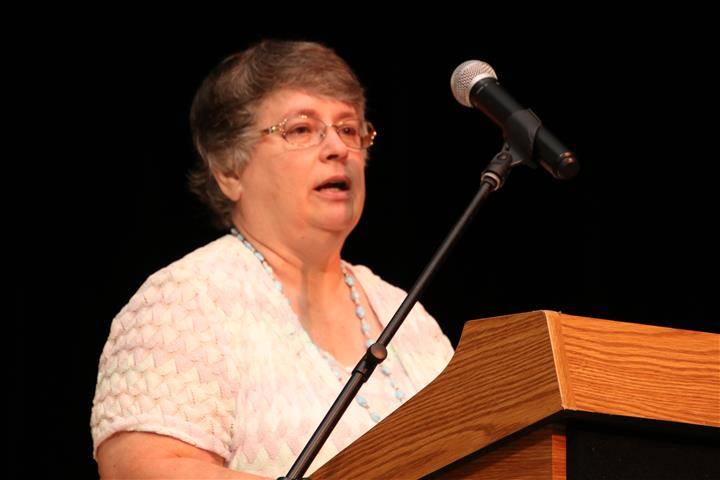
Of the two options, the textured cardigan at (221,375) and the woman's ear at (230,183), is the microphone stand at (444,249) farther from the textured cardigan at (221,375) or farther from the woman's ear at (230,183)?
the woman's ear at (230,183)

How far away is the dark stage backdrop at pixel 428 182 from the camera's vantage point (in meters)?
3.12

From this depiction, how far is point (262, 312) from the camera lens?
2.42m

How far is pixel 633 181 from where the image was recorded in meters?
3.67

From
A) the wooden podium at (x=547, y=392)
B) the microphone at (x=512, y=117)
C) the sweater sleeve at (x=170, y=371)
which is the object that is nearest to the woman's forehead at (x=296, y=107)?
the sweater sleeve at (x=170, y=371)

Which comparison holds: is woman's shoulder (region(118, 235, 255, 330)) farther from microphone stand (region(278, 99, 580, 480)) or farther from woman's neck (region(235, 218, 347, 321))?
microphone stand (region(278, 99, 580, 480))

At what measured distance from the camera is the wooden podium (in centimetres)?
129

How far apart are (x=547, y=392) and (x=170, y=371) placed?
1084 millimetres

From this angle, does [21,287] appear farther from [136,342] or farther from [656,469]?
[656,469]

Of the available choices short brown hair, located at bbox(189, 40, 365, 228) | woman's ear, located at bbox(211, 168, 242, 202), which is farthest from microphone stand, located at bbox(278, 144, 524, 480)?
woman's ear, located at bbox(211, 168, 242, 202)

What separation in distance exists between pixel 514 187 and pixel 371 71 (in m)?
0.65

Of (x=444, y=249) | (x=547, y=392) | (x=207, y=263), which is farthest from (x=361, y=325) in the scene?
(x=547, y=392)

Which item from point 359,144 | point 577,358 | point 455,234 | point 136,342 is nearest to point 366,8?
point 359,144

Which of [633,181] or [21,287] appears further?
[633,181]

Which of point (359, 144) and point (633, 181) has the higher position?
point (633, 181)
